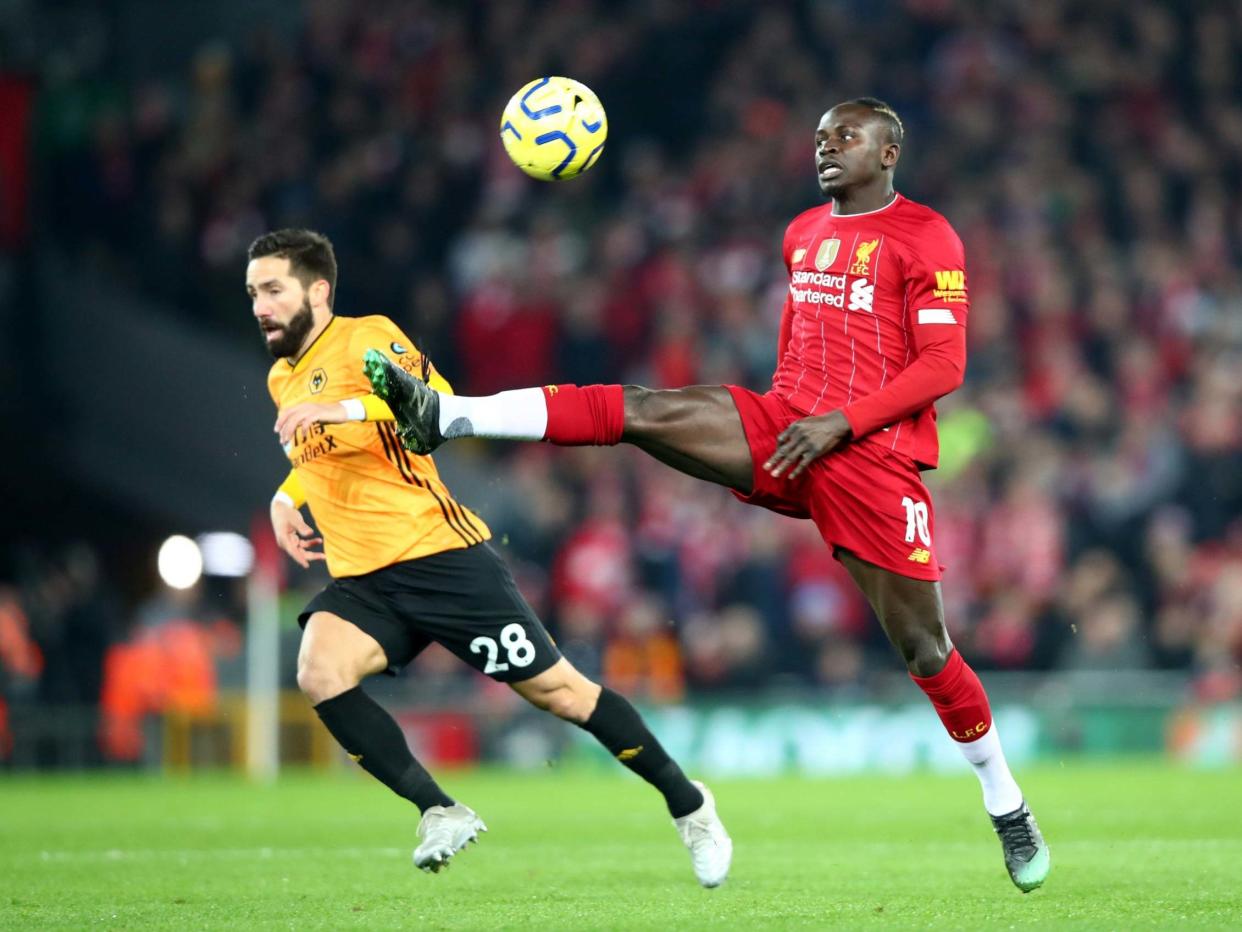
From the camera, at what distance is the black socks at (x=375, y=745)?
6809mm

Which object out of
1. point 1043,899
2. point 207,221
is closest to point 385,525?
point 1043,899

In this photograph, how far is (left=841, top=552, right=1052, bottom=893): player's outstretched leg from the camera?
6.41 metres

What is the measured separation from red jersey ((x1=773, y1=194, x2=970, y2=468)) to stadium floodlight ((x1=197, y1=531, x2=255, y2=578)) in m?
9.53

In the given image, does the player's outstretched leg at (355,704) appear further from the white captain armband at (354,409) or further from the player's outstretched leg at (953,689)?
the player's outstretched leg at (953,689)

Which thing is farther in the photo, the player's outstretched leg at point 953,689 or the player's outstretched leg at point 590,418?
the player's outstretched leg at point 953,689

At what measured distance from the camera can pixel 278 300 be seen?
23.1ft

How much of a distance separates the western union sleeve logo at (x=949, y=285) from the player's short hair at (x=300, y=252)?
2026mm

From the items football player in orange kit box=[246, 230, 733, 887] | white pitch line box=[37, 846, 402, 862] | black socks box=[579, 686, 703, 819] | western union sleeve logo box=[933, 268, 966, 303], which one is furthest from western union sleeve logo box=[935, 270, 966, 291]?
white pitch line box=[37, 846, 402, 862]

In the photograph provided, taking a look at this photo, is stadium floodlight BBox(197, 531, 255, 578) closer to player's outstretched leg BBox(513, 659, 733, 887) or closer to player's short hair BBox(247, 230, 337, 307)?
player's short hair BBox(247, 230, 337, 307)

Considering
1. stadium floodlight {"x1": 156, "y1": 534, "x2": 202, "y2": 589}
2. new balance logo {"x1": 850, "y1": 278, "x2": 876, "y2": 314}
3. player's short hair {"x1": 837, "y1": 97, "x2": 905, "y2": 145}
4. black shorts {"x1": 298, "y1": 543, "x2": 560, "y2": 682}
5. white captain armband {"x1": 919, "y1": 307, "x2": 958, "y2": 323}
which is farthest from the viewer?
stadium floodlight {"x1": 156, "y1": 534, "x2": 202, "y2": 589}

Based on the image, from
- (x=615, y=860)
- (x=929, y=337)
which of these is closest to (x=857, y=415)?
(x=929, y=337)

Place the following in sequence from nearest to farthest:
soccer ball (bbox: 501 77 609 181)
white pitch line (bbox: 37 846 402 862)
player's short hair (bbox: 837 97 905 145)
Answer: player's short hair (bbox: 837 97 905 145), soccer ball (bbox: 501 77 609 181), white pitch line (bbox: 37 846 402 862)

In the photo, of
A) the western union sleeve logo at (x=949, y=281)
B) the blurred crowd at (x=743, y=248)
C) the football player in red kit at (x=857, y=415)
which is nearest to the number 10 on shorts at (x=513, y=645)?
the football player in red kit at (x=857, y=415)

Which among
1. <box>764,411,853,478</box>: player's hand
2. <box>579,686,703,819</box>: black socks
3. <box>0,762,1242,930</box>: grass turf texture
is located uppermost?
<box>764,411,853,478</box>: player's hand
